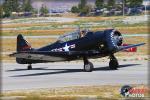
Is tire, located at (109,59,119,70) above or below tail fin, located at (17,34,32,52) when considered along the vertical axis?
below

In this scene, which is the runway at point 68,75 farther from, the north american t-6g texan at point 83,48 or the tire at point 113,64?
the north american t-6g texan at point 83,48

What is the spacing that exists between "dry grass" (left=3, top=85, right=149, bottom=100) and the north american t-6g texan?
6.27m

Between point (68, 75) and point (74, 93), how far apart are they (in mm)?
7061

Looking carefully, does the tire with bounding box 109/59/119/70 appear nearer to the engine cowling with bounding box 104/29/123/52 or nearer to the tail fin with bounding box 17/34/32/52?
the engine cowling with bounding box 104/29/123/52

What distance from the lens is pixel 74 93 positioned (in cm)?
1947

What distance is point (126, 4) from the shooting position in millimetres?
199250

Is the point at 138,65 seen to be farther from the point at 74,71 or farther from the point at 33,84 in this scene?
the point at 33,84

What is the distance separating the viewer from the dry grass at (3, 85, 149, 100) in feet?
59.2

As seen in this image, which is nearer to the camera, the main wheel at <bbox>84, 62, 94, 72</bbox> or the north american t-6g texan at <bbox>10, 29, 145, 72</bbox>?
the north american t-6g texan at <bbox>10, 29, 145, 72</bbox>

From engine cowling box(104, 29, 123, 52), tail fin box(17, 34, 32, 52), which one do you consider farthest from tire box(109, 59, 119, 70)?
tail fin box(17, 34, 32, 52)

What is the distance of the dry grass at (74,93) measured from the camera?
59.2 feet

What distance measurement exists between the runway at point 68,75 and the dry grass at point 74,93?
4.61 ft

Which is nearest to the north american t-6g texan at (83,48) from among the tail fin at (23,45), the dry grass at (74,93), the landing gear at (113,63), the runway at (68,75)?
the landing gear at (113,63)

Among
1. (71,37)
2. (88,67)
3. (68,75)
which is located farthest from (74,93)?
(71,37)
